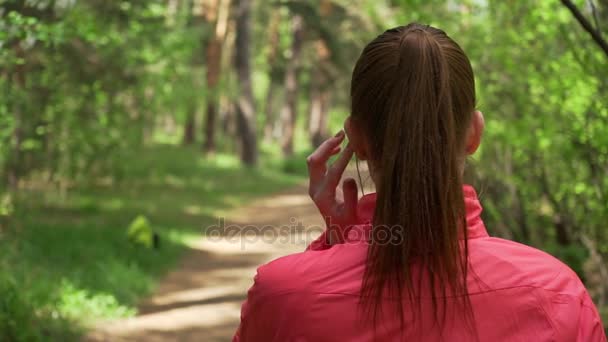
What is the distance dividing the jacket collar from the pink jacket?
17 millimetres

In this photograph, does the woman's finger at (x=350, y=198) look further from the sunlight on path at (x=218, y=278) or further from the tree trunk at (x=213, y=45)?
the tree trunk at (x=213, y=45)

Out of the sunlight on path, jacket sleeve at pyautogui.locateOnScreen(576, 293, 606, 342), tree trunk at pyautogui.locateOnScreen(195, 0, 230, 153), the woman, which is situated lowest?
the sunlight on path

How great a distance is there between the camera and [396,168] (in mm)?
1444

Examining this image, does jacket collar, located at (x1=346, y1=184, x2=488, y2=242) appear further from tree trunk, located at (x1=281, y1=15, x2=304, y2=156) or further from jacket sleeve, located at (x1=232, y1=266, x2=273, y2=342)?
tree trunk, located at (x1=281, y1=15, x2=304, y2=156)

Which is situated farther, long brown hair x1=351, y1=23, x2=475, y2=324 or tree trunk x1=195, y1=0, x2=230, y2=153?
tree trunk x1=195, y1=0, x2=230, y2=153

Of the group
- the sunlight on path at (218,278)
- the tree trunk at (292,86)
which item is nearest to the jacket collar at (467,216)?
the sunlight on path at (218,278)

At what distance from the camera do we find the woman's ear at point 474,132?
5.08 ft

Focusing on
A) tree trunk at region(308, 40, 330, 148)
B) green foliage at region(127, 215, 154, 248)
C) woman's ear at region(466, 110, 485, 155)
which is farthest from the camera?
tree trunk at region(308, 40, 330, 148)

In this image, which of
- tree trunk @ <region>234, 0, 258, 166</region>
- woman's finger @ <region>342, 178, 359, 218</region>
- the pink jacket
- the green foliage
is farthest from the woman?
tree trunk @ <region>234, 0, 258, 166</region>

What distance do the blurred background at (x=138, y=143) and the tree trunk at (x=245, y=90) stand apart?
704 cm

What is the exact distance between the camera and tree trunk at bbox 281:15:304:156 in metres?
30.2

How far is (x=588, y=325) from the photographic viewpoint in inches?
58.4

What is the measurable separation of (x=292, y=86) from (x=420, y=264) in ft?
98.7

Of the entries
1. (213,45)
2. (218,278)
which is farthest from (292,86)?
(218,278)
